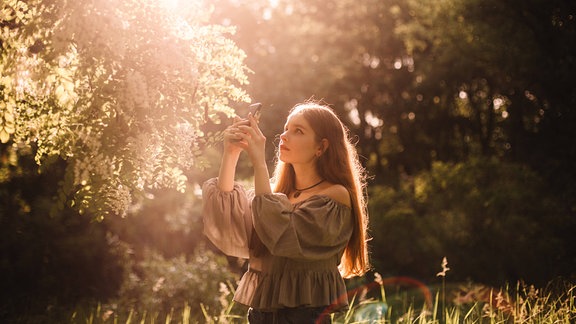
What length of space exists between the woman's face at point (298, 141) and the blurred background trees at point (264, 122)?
1.82ft

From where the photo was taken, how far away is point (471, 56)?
15.1m

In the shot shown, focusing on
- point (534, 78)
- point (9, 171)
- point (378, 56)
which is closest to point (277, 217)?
point (9, 171)

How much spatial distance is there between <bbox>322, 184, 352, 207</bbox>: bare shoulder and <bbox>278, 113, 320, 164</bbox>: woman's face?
0.21 metres

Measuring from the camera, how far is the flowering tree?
277 cm

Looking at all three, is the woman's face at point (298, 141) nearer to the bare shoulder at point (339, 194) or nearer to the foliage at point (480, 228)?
the bare shoulder at point (339, 194)

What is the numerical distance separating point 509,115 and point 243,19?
7.56 m

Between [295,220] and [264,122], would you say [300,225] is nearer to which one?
[295,220]

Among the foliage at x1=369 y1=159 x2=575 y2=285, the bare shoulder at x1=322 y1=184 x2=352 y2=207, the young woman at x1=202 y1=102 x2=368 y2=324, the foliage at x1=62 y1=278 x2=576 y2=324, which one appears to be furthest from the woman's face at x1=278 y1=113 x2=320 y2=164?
the foliage at x1=369 y1=159 x2=575 y2=285

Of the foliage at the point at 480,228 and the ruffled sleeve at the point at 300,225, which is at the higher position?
the foliage at the point at 480,228

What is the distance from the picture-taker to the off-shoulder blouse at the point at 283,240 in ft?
8.00

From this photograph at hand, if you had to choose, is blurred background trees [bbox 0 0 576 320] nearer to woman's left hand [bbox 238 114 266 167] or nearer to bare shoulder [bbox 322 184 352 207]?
woman's left hand [bbox 238 114 266 167]

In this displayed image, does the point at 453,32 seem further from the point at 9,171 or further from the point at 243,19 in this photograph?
the point at 9,171

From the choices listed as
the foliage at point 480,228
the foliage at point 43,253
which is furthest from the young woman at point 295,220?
the foliage at point 480,228

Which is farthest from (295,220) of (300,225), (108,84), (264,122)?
(264,122)
